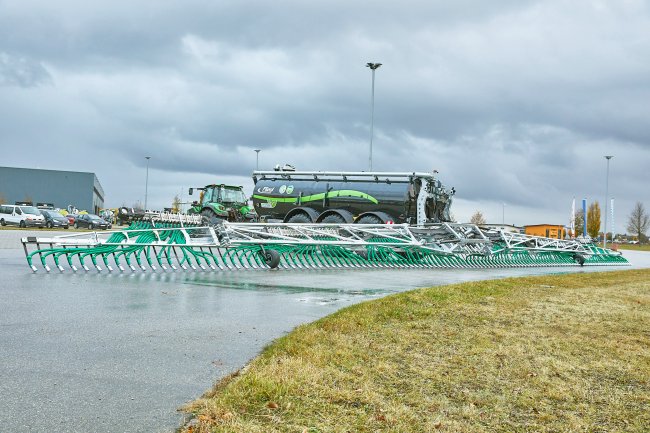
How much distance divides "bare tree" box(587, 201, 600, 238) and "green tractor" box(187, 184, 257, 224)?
183ft

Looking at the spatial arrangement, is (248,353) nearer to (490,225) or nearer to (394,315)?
(394,315)

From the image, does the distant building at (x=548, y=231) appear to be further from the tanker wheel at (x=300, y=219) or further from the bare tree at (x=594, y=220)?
the bare tree at (x=594, y=220)

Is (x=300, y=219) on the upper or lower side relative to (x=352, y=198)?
lower

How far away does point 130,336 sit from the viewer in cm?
582

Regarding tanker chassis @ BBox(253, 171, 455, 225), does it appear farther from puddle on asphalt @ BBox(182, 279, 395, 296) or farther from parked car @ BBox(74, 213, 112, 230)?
parked car @ BBox(74, 213, 112, 230)

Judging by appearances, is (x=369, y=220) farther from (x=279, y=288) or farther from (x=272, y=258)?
(x=279, y=288)

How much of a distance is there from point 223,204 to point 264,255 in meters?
16.1

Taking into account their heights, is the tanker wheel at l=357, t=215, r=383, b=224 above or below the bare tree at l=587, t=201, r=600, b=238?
below

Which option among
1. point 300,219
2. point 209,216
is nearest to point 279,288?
Result: point 300,219

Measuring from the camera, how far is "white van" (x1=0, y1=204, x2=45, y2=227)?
43156 millimetres

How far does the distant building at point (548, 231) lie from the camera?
38469 mm

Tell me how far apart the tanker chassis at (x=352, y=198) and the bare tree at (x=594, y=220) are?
56.5 metres

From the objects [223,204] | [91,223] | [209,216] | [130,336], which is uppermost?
[223,204]

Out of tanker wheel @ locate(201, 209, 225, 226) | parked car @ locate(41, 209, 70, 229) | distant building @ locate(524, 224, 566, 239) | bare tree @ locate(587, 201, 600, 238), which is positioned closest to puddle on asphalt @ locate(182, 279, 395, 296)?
tanker wheel @ locate(201, 209, 225, 226)
